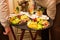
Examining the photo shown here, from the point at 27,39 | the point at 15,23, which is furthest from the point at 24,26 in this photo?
the point at 27,39

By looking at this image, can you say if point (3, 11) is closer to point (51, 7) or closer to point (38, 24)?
point (38, 24)

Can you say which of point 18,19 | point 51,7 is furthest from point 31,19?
point 51,7

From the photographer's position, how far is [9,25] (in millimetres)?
1530

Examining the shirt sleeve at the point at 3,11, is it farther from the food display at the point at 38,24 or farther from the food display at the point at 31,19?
the food display at the point at 38,24

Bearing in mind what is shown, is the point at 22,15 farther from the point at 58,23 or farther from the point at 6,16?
the point at 58,23

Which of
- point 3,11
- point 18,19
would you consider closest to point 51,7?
point 18,19

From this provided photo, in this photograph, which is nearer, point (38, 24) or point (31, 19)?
point (38, 24)

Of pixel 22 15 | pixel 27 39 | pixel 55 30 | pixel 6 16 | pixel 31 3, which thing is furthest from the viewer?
pixel 27 39

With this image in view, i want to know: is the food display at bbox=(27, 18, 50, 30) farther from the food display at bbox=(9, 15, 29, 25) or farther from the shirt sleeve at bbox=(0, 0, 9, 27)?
the shirt sleeve at bbox=(0, 0, 9, 27)

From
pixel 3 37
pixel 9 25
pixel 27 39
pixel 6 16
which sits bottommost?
pixel 27 39

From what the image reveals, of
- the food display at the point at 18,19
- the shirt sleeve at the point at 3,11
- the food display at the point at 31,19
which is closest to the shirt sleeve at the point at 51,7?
the food display at the point at 31,19

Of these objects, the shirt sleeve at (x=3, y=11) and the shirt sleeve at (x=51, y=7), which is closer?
the shirt sleeve at (x=3, y=11)

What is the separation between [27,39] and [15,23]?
850mm

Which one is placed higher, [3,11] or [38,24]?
[3,11]
